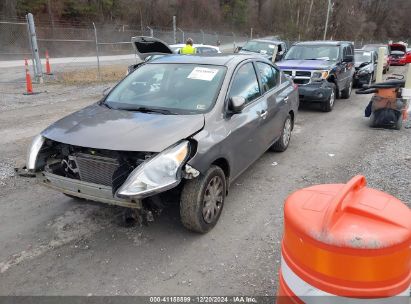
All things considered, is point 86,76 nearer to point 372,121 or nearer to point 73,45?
point 372,121

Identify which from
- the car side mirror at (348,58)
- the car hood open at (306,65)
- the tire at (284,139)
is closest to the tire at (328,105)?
the car hood open at (306,65)

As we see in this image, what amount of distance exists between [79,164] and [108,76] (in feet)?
45.4

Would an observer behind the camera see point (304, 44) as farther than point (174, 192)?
Yes

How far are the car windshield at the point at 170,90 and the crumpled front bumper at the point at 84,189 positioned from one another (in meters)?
1.08

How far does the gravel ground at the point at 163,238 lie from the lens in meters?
3.05

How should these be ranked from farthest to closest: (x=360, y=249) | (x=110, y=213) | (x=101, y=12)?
1. (x=101, y=12)
2. (x=110, y=213)
3. (x=360, y=249)

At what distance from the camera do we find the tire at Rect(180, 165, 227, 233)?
3.39 meters

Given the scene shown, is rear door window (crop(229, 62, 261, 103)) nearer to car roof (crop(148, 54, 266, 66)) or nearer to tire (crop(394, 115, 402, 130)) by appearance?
car roof (crop(148, 54, 266, 66))

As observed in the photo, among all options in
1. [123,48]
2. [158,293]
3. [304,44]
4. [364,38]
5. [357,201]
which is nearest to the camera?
[357,201]

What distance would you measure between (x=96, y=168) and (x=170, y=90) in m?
1.35

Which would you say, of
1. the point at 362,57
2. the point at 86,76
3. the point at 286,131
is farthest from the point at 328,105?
the point at 86,76

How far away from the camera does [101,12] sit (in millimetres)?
44406

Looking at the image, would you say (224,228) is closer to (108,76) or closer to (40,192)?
(40,192)

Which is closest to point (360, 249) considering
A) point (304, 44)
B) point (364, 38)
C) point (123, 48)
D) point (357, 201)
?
point (357, 201)
